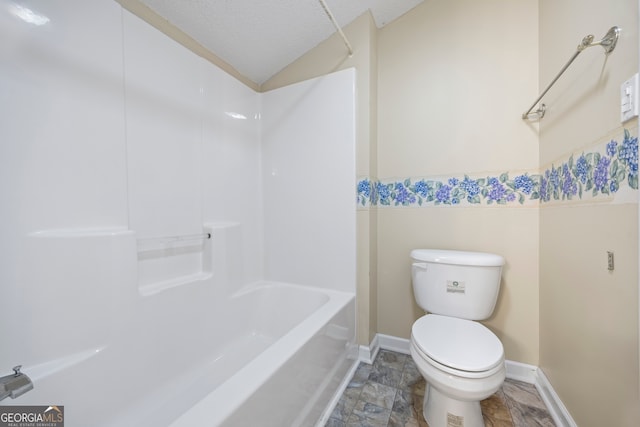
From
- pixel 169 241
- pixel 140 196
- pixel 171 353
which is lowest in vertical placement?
pixel 171 353

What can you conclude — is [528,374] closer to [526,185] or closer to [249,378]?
[526,185]

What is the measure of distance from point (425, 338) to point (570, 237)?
2.43ft

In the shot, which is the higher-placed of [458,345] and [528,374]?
[458,345]

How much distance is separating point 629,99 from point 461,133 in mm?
808

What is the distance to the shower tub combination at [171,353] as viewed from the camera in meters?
0.83

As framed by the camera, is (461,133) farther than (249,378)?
Yes

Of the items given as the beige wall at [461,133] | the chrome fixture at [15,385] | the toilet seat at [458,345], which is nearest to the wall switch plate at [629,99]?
the beige wall at [461,133]

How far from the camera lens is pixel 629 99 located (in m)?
0.71

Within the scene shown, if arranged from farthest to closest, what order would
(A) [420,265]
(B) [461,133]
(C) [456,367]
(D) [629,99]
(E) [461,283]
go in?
(B) [461,133]
(A) [420,265]
(E) [461,283]
(C) [456,367]
(D) [629,99]

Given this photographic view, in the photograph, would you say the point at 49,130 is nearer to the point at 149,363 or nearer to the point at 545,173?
the point at 149,363

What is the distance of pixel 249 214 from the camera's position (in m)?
1.82

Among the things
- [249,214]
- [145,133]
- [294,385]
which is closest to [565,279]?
[294,385]

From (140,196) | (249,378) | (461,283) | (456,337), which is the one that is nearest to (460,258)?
(461,283)

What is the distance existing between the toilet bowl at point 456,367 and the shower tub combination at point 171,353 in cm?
43
